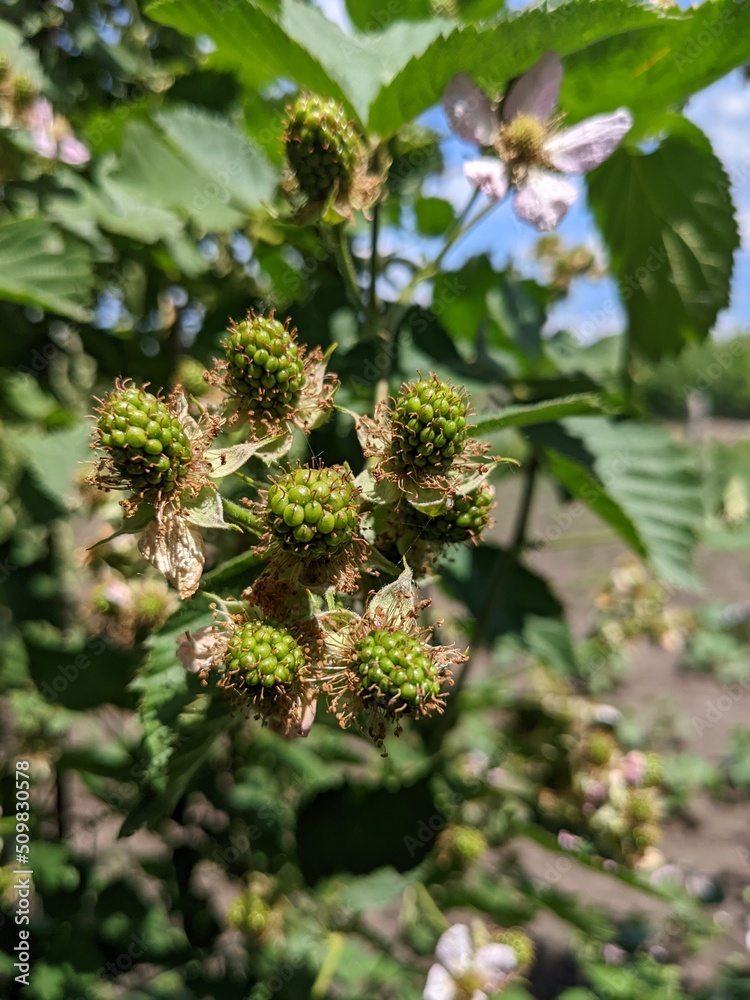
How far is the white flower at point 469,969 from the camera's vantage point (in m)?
1.89

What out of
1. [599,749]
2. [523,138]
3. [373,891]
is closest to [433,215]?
[523,138]

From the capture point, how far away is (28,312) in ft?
6.06

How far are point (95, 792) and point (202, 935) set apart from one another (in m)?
0.44

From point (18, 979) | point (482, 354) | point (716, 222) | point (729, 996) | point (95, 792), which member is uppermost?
point (716, 222)

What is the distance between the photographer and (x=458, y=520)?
0.86 meters

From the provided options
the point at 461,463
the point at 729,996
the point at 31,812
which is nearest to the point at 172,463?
the point at 461,463

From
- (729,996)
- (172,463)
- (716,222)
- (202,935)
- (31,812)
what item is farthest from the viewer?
(729,996)

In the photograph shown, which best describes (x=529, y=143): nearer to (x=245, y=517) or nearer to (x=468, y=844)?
(x=245, y=517)

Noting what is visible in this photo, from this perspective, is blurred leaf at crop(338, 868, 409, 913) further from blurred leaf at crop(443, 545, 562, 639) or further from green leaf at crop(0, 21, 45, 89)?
green leaf at crop(0, 21, 45, 89)

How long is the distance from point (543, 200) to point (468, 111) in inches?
6.4

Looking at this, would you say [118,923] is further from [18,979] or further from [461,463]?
[461,463]

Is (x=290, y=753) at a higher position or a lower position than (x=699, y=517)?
lower

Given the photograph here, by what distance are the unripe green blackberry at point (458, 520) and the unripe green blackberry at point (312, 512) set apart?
0.09 meters

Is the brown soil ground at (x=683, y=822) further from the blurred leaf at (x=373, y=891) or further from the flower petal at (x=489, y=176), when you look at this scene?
the flower petal at (x=489, y=176)
